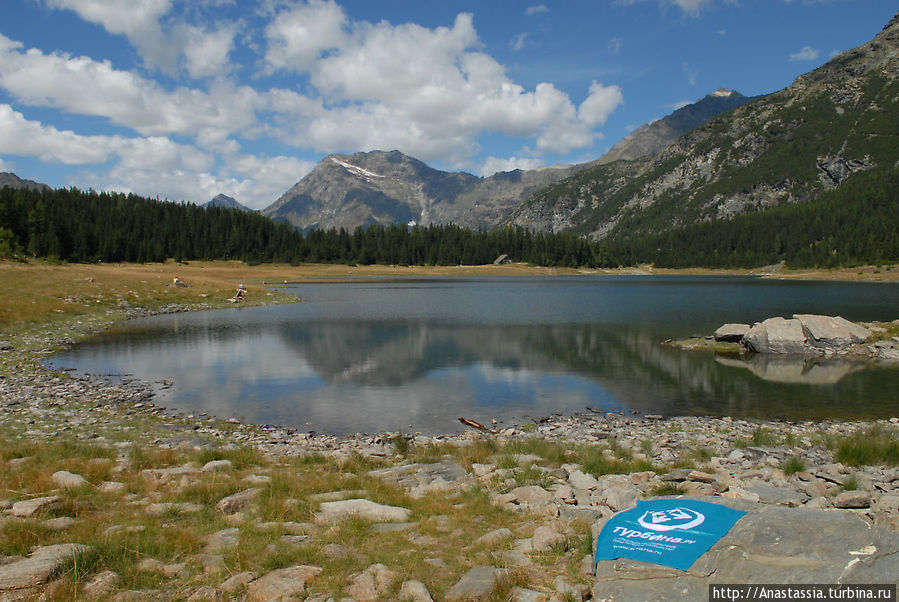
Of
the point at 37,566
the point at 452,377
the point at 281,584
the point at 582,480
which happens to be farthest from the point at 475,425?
the point at 37,566

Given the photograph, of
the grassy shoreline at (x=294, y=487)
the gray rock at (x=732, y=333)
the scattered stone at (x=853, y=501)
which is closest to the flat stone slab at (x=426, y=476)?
the grassy shoreline at (x=294, y=487)

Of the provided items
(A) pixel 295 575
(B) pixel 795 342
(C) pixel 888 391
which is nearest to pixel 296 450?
(A) pixel 295 575

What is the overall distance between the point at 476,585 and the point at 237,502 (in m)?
5.22

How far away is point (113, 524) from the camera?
322 inches

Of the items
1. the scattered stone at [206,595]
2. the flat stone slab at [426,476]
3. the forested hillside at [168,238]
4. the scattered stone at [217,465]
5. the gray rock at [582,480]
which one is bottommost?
the flat stone slab at [426,476]

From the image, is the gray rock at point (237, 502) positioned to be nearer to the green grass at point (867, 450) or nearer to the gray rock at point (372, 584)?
the gray rock at point (372, 584)

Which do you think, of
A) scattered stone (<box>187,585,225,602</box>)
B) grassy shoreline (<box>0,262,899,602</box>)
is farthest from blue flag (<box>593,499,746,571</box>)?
scattered stone (<box>187,585,225,602</box>)

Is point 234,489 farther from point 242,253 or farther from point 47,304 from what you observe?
point 242,253

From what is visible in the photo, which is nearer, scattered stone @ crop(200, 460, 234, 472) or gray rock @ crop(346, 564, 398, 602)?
gray rock @ crop(346, 564, 398, 602)

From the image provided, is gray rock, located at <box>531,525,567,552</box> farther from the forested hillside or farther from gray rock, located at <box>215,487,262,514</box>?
the forested hillside

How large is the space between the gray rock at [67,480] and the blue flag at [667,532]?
958 cm

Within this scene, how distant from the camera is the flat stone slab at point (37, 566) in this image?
19.7 ft

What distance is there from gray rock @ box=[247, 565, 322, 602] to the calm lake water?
38.2 ft

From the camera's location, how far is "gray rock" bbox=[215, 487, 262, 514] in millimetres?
9250
